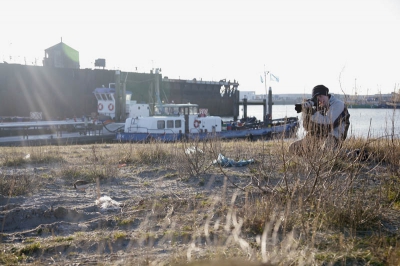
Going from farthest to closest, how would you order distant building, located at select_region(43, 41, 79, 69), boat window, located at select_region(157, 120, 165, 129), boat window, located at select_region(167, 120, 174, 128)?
1. distant building, located at select_region(43, 41, 79, 69)
2. boat window, located at select_region(167, 120, 174, 128)
3. boat window, located at select_region(157, 120, 165, 129)

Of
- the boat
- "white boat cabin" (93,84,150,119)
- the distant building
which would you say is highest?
the distant building

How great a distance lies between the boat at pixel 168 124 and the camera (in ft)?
82.6

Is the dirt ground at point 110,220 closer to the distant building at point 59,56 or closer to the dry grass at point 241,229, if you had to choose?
the dry grass at point 241,229

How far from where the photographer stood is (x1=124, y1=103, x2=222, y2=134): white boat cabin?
25.5m

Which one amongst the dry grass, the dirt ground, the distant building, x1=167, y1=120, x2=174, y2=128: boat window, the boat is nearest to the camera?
the dry grass

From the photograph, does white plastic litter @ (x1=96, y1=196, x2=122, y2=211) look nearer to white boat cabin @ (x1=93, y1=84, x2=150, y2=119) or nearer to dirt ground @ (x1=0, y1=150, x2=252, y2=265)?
dirt ground @ (x1=0, y1=150, x2=252, y2=265)

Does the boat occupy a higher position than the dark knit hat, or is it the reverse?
the dark knit hat

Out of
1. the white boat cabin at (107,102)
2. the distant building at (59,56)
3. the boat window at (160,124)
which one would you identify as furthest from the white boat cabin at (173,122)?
the distant building at (59,56)

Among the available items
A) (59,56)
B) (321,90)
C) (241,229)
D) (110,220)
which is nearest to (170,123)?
(321,90)

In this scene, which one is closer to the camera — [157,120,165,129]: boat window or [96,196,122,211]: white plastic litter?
[96,196,122,211]: white plastic litter

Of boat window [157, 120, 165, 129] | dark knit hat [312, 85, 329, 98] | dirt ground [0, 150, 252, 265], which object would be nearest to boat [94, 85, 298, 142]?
boat window [157, 120, 165, 129]

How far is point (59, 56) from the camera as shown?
45562mm

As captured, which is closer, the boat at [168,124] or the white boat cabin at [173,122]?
the boat at [168,124]

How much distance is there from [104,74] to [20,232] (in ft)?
134
